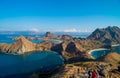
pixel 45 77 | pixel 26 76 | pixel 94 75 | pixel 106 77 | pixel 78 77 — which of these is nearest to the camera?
pixel 94 75

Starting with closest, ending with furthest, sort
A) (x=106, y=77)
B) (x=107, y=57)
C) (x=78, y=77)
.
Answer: (x=78, y=77)
(x=106, y=77)
(x=107, y=57)

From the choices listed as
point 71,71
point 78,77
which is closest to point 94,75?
point 78,77

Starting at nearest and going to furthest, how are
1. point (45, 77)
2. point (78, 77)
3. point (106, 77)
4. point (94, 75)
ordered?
point (94, 75) < point (78, 77) < point (106, 77) < point (45, 77)

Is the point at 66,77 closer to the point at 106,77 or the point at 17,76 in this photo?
the point at 106,77

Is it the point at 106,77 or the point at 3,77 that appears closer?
the point at 106,77

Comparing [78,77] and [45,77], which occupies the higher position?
[78,77]

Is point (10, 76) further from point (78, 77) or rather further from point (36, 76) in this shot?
point (78, 77)

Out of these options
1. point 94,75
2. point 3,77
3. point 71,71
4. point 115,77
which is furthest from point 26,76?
point 94,75

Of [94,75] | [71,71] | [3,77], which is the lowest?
[3,77]

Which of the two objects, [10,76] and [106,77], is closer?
[106,77]
